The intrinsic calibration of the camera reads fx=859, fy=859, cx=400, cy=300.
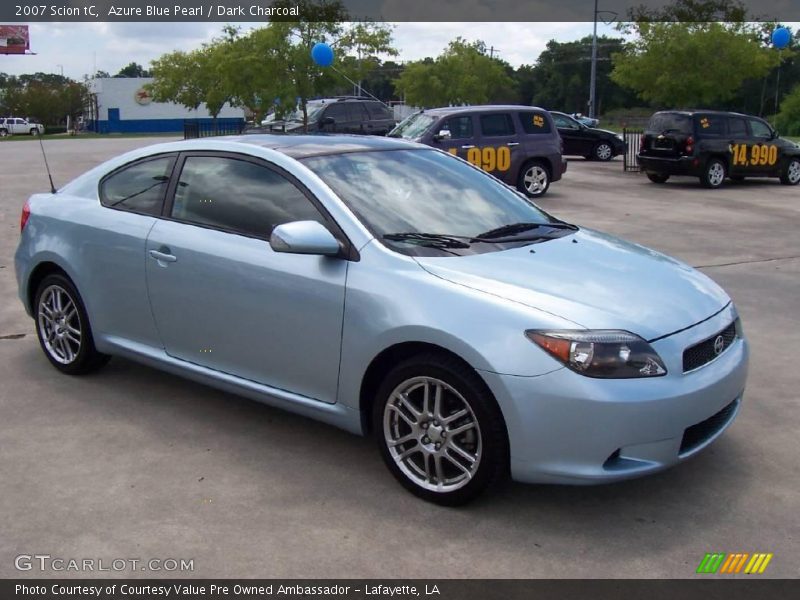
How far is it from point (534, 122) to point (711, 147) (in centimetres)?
422

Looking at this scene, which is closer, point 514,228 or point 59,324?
point 514,228

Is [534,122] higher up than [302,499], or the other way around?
[534,122]

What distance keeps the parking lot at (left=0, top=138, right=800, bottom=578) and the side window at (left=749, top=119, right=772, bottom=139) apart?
14434 mm

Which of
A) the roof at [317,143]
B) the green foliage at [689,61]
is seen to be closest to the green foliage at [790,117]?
the green foliage at [689,61]

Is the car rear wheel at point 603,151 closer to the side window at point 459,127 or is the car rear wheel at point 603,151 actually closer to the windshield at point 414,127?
the windshield at point 414,127

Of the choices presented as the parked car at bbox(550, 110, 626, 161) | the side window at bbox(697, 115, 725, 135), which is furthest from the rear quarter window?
the parked car at bbox(550, 110, 626, 161)

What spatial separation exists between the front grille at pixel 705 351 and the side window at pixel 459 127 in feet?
40.9

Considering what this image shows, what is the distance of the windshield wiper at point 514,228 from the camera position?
14.0 feet

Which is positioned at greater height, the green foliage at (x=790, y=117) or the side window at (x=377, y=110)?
the green foliage at (x=790, y=117)

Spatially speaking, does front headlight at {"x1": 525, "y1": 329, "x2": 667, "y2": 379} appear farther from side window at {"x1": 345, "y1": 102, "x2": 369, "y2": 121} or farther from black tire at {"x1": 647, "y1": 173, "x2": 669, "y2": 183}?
side window at {"x1": 345, "y1": 102, "x2": 369, "y2": 121}

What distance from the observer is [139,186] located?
Result: 16.6 ft

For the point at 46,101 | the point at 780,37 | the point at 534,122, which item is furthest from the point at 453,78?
the point at 46,101

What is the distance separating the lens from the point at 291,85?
25.0m
